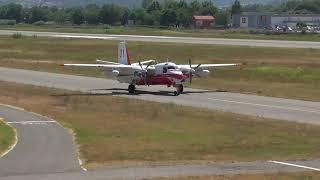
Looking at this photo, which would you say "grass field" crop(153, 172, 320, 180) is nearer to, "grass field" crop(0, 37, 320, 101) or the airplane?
"grass field" crop(0, 37, 320, 101)

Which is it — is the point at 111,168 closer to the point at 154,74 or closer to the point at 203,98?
the point at 203,98

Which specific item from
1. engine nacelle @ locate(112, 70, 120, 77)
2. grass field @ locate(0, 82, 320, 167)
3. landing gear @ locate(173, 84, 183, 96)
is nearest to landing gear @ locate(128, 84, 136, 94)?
engine nacelle @ locate(112, 70, 120, 77)

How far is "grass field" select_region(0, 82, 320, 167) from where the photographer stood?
105 feet

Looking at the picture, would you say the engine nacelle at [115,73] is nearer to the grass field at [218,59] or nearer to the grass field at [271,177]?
the grass field at [218,59]

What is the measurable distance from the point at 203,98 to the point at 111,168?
28.8 metres

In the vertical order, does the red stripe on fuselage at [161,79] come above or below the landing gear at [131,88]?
above

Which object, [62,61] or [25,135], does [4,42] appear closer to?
[62,61]

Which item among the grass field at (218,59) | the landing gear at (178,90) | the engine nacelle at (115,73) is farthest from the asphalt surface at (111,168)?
the grass field at (218,59)

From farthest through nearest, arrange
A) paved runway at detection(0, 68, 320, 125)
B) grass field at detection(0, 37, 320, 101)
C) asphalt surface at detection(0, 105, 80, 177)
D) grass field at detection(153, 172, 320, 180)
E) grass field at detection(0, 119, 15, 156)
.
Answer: grass field at detection(0, 37, 320, 101) → paved runway at detection(0, 68, 320, 125) → grass field at detection(0, 119, 15, 156) → asphalt surface at detection(0, 105, 80, 177) → grass field at detection(153, 172, 320, 180)

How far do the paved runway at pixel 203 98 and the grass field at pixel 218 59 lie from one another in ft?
12.8

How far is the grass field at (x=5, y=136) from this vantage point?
109 feet

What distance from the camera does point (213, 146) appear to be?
3462cm

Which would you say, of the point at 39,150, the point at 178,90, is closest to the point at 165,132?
the point at 39,150

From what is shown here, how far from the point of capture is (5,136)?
36.2 metres
